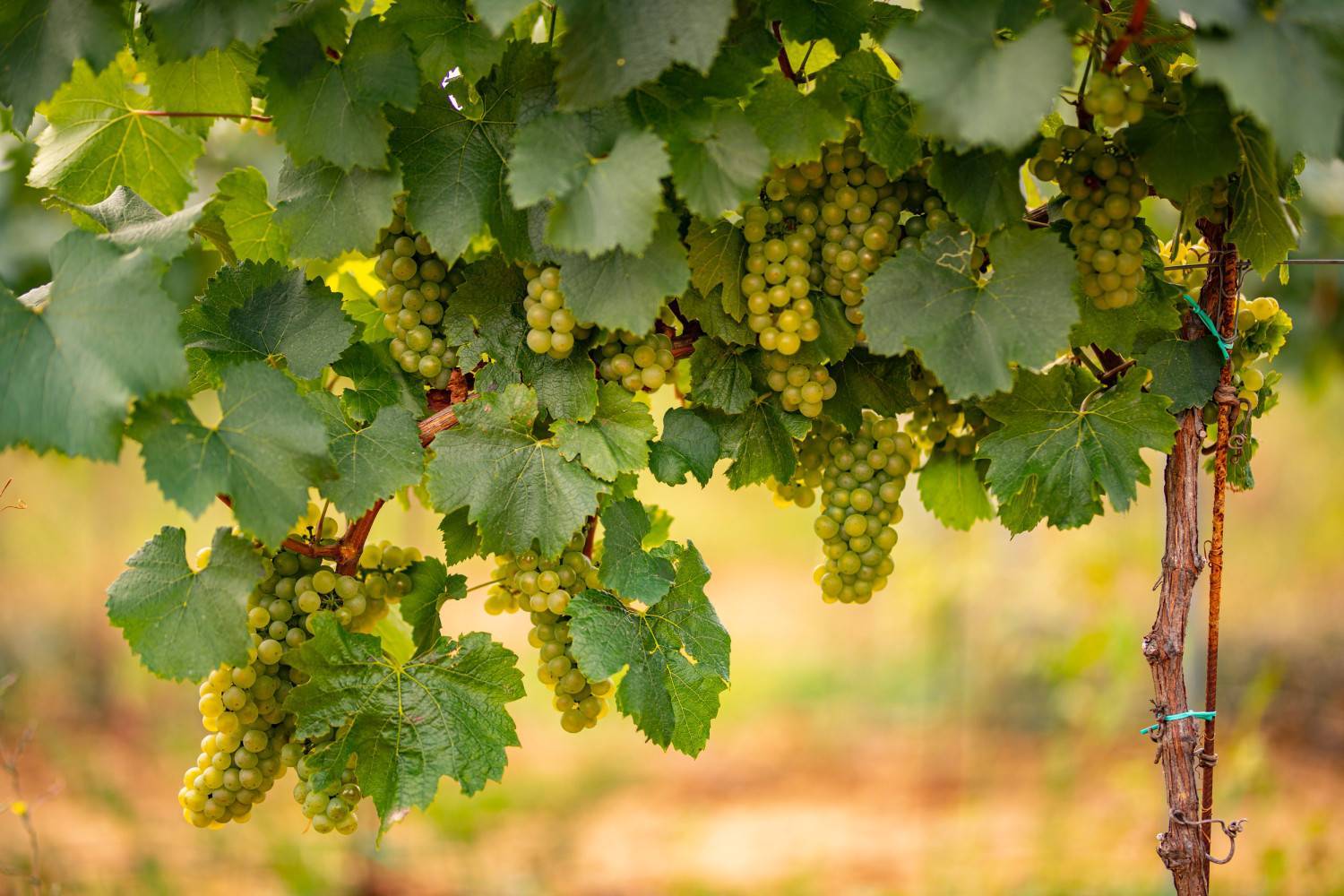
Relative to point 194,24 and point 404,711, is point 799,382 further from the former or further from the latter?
point 194,24

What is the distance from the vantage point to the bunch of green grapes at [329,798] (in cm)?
102

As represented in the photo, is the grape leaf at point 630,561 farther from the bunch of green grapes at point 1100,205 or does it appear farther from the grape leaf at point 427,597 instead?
the bunch of green grapes at point 1100,205

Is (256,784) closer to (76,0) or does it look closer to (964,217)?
(76,0)

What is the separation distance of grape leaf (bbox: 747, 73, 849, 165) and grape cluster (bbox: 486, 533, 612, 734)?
0.45 metres

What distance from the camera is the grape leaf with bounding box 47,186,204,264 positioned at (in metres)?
0.95

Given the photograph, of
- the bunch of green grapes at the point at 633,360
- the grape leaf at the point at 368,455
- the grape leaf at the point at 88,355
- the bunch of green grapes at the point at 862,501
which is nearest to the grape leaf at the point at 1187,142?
the bunch of green grapes at the point at 862,501

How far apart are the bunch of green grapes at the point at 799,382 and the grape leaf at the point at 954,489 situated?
223 millimetres

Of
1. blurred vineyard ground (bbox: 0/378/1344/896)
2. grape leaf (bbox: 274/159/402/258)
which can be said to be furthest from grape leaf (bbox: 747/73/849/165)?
blurred vineyard ground (bbox: 0/378/1344/896)

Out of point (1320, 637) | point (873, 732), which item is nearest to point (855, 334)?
point (873, 732)

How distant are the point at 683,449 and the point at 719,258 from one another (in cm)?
20

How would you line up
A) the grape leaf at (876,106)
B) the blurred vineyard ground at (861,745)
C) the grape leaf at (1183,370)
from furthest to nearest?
1. the blurred vineyard ground at (861,745)
2. the grape leaf at (1183,370)
3. the grape leaf at (876,106)

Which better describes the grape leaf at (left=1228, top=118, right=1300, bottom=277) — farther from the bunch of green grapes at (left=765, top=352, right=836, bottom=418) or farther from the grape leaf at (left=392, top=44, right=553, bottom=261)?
the grape leaf at (left=392, top=44, right=553, bottom=261)

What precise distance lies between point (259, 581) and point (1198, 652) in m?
2.38

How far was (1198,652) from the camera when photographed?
262 cm
